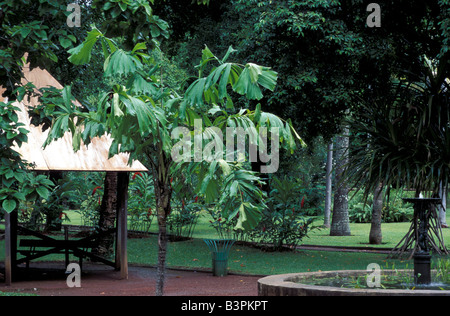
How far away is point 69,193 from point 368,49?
10.7 m

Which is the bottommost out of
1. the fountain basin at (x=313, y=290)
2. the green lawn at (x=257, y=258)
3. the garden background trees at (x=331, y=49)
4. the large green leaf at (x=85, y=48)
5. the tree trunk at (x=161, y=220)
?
the green lawn at (x=257, y=258)

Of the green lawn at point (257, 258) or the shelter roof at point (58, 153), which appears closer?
the shelter roof at point (58, 153)

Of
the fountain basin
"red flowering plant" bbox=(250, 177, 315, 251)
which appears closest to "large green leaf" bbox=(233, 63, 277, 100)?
the fountain basin

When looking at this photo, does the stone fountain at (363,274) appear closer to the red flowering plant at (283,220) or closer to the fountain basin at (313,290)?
the fountain basin at (313,290)

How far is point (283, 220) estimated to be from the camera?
16797 millimetres

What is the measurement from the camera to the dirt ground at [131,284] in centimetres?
1065

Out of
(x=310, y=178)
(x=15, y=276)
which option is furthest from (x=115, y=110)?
(x=310, y=178)

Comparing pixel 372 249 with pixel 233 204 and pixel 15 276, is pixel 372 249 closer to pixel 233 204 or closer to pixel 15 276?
pixel 15 276

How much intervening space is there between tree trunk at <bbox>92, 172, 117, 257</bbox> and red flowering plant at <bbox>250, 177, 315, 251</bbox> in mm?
3760

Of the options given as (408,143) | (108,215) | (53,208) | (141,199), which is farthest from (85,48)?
(53,208)

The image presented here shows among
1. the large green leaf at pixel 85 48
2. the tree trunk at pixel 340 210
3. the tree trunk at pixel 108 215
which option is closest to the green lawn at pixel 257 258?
the tree trunk at pixel 108 215

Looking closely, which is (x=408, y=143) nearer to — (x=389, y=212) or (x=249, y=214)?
(x=249, y=214)

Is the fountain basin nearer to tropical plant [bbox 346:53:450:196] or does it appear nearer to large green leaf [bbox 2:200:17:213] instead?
large green leaf [bbox 2:200:17:213]

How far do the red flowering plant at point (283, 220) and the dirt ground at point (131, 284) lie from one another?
3.59m
